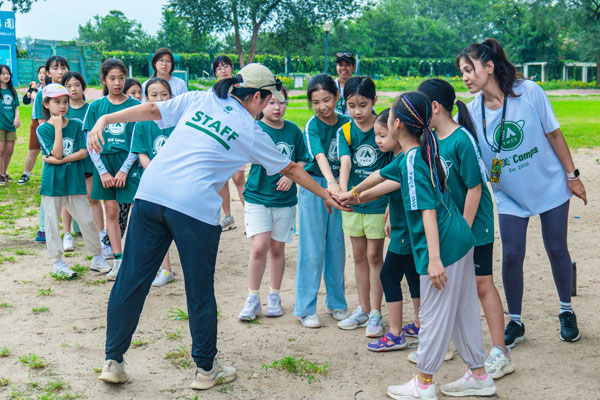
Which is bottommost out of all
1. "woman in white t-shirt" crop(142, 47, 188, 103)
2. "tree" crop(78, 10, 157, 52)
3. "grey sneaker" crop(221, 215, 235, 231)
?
"grey sneaker" crop(221, 215, 235, 231)

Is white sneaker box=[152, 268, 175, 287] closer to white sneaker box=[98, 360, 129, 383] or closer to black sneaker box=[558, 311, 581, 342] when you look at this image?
white sneaker box=[98, 360, 129, 383]

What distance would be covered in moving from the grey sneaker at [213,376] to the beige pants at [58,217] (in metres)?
2.85

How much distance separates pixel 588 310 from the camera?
4980mm

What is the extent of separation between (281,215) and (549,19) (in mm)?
67684

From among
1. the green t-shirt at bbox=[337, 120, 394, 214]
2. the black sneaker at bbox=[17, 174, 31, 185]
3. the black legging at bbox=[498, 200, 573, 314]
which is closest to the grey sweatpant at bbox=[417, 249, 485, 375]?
the black legging at bbox=[498, 200, 573, 314]

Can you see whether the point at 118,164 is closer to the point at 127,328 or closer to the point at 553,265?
the point at 127,328

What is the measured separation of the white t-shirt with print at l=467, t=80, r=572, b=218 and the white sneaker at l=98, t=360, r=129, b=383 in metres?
2.64

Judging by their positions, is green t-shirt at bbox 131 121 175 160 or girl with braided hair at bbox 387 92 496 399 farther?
green t-shirt at bbox 131 121 175 160

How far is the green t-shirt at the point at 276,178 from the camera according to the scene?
4.92 meters

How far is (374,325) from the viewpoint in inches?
181

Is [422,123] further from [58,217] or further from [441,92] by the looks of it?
[58,217]

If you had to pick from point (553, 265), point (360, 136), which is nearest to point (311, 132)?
point (360, 136)

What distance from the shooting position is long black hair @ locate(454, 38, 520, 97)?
412cm

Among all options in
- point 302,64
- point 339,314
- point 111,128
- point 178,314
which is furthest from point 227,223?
point 302,64
